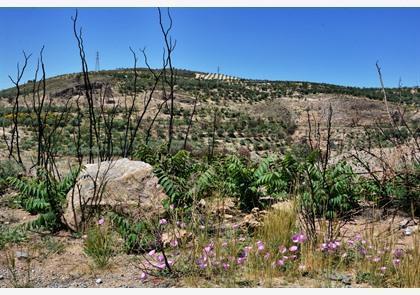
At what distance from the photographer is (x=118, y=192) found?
535cm

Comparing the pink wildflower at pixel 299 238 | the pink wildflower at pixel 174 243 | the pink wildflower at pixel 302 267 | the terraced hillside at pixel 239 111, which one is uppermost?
the terraced hillside at pixel 239 111

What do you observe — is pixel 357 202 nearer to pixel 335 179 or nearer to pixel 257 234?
pixel 335 179

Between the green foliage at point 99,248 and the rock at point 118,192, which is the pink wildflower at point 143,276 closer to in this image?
the green foliage at point 99,248

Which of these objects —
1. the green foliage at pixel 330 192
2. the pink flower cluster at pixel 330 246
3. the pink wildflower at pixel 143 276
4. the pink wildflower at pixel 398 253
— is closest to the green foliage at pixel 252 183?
the green foliage at pixel 330 192

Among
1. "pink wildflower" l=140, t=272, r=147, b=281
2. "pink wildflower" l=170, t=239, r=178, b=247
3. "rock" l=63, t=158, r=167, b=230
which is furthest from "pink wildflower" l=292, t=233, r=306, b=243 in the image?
"rock" l=63, t=158, r=167, b=230

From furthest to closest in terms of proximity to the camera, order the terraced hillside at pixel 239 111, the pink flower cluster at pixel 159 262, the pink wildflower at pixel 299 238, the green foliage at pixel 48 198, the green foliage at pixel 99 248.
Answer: the terraced hillside at pixel 239 111 → the green foliage at pixel 48 198 → the green foliage at pixel 99 248 → the pink wildflower at pixel 299 238 → the pink flower cluster at pixel 159 262

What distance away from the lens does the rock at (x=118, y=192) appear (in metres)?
5.11

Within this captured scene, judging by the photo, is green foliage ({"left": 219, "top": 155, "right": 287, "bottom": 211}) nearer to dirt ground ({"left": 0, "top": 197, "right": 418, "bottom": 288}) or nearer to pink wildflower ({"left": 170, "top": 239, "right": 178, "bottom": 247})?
dirt ground ({"left": 0, "top": 197, "right": 418, "bottom": 288})

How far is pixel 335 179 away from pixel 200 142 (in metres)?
17.6

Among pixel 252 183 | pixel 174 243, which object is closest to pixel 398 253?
pixel 174 243

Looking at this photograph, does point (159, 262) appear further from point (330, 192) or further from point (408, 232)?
point (408, 232)

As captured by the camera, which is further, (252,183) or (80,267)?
(252,183)

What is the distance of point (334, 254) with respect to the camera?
3.84 metres
